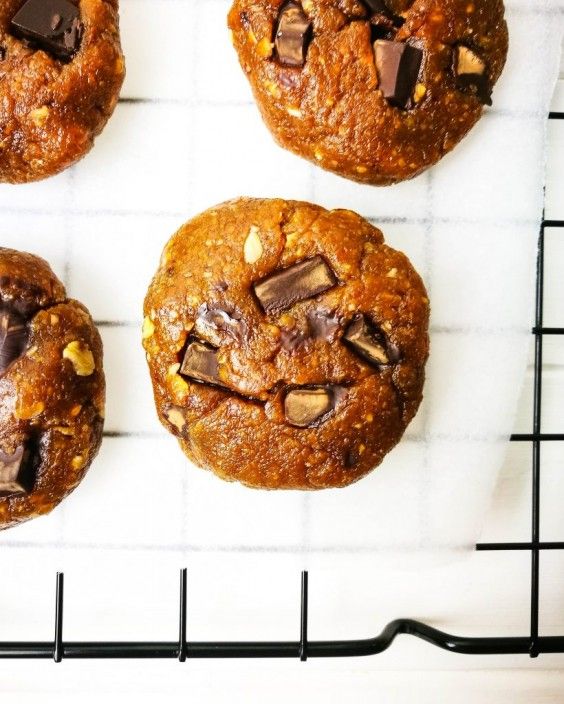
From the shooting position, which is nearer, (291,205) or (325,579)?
(291,205)

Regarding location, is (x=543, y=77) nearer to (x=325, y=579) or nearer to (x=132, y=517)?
(x=325, y=579)

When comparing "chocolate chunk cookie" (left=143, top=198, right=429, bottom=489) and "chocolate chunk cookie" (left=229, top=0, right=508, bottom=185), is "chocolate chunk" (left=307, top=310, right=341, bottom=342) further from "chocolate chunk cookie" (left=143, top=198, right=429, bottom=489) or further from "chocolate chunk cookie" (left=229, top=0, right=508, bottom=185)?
"chocolate chunk cookie" (left=229, top=0, right=508, bottom=185)

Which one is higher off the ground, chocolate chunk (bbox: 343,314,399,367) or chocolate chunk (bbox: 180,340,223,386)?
chocolate chunk (bbox: 343,314,399,367)

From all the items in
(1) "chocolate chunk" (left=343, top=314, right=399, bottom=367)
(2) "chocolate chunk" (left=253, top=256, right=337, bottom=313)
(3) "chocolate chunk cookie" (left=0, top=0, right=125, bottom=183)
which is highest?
(3) "chocolate chunk cookie" (left=0, top=0, right=125, bottom=183)

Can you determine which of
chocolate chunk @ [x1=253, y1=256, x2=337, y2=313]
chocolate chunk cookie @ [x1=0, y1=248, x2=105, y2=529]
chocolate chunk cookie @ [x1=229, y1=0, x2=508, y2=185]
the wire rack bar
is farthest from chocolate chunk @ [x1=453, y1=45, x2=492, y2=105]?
the wire rack bar

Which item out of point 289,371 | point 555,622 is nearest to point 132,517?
point 289,371

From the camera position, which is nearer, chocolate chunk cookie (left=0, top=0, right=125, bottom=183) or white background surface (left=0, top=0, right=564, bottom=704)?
chocolate chunk cookie (left=0, top=0, right=125, bottom=183)
